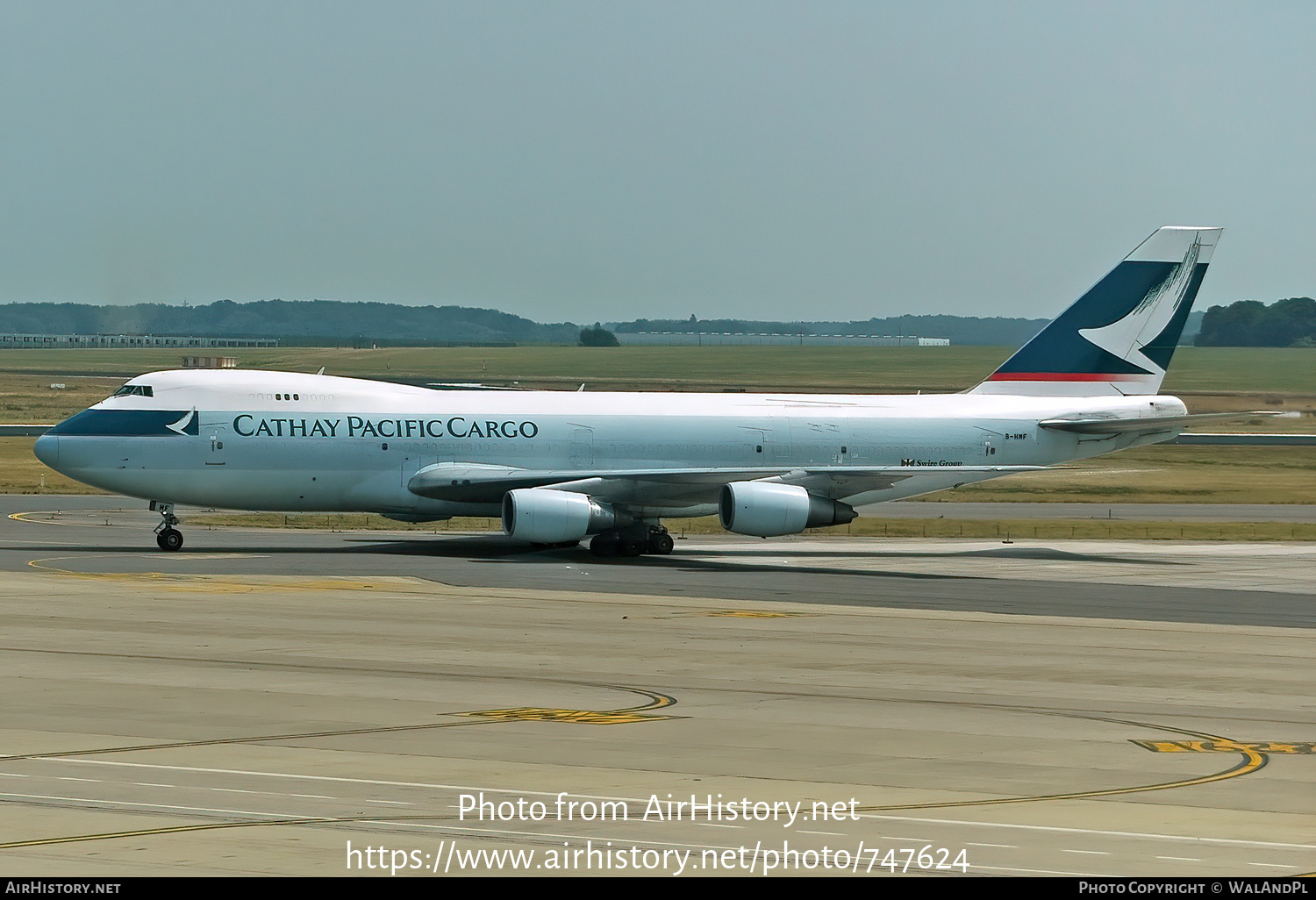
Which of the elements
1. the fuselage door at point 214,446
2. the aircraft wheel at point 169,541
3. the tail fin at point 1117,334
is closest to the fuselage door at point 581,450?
the fuselage door at point 214,446

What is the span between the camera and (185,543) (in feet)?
170

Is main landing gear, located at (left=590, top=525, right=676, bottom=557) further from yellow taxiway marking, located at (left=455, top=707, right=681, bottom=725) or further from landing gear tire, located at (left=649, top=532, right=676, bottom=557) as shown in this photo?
yellow taxiway marking, located at (left=455, top=707, right=681, bottom=725)

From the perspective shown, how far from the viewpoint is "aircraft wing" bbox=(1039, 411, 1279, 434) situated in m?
54.2

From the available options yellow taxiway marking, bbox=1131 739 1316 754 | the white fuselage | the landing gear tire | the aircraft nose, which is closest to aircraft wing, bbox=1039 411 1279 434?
the white fuselage

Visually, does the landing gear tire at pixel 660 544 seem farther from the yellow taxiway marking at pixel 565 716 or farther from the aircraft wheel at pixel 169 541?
the yellow taxiway marking at pixel 565 716

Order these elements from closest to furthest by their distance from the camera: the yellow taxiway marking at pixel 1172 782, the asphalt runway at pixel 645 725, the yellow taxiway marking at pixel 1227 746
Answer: the asphalt runway at pixel 645 725, the yellow taxiway marking at pixel 1172 782, the yellow taxiway marking at pixel 1227 746

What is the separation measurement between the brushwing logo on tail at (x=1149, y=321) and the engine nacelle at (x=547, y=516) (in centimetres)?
2019

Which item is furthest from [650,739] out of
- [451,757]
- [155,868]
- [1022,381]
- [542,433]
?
[1022,381]

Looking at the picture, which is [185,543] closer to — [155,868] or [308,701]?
[308,701]

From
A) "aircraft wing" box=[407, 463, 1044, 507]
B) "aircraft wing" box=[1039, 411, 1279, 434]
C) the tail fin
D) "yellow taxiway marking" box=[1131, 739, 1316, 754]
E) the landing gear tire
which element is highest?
the tail fin

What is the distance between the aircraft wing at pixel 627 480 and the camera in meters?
49.8

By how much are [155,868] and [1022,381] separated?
49.0 m

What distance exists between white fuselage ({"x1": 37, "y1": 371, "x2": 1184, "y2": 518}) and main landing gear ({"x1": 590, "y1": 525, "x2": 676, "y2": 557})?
70 cm

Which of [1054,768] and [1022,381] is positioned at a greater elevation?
[1022,381]
